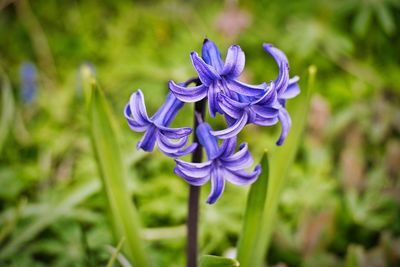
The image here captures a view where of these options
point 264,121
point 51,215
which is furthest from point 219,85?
point 51,215

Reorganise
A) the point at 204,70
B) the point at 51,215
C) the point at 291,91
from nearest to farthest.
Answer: the point at 204,70, the point at 291,91, the point at 51,215

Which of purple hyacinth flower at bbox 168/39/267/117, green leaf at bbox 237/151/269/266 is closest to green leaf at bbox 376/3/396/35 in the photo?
green leaf at bbox 237/151/269/266

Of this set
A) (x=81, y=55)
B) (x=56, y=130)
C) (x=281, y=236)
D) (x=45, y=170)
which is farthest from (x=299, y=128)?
(x=81, y=55)

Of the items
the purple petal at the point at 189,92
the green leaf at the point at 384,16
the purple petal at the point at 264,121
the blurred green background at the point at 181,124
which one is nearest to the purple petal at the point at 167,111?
the purple petal at the point at 189,92

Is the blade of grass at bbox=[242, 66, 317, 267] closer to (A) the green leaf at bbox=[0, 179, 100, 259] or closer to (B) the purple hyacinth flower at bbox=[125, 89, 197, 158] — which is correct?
(B) the purple hyacinth flower at bbox=[125, 89, 197, 158]

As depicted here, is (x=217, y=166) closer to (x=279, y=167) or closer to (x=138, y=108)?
(x=138, y=108)

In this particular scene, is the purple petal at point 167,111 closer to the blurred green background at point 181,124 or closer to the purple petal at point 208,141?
the purple petal at point 208,141
